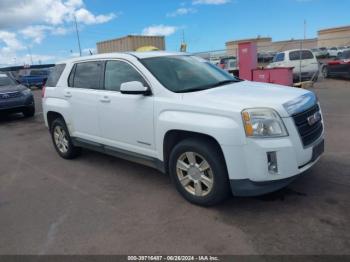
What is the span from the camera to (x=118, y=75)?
4984mm

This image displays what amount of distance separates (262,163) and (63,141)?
423cm

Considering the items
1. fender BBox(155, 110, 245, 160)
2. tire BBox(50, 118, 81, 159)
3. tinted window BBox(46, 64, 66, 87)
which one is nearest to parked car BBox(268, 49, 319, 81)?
tinted window BBox(46, 64, 66, 87)

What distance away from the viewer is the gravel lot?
3.31 meters

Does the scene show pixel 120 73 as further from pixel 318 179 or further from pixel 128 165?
pixel 318 179

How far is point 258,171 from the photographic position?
349 cm

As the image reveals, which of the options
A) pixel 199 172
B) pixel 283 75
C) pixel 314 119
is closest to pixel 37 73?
pixel 283 75

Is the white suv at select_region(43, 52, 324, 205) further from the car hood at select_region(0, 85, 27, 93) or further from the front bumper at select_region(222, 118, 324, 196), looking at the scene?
the car hood at select_region(0, 85, 27, 93)

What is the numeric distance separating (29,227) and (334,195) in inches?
141

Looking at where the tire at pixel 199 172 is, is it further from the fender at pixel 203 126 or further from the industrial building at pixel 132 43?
the industrial building at pixel 132 43

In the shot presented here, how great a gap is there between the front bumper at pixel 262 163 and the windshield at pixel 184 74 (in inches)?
45.8

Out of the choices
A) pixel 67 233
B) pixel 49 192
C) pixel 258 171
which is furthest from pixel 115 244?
pixel 49 192

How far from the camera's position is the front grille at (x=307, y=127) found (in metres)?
3.67

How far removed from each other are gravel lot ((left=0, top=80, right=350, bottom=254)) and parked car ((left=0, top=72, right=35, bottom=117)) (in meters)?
6.56

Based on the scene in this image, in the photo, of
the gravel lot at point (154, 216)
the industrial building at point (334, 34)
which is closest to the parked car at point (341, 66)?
the gravel lot at point (154, 216)
